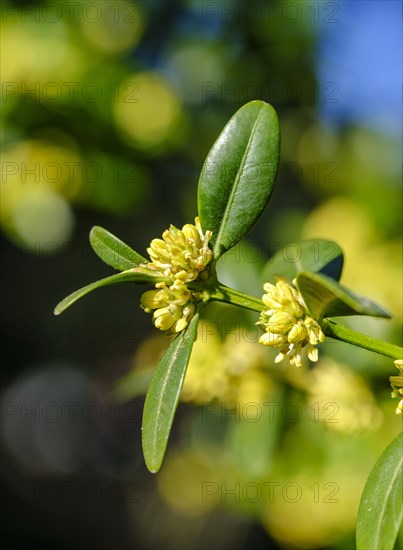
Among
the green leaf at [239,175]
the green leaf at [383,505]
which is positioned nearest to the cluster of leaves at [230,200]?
the green leaf at [239,175]

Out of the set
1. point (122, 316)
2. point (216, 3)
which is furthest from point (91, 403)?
point (216, 3)

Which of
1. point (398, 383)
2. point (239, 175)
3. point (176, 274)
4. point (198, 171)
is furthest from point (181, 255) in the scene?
point (198, 171)

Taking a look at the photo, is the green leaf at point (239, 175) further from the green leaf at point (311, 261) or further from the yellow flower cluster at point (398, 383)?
the yellow flower cluster at point (398, 383)

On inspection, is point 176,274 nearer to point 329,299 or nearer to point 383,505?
point 329,299

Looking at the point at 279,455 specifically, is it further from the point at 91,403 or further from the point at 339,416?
the point at 91,403

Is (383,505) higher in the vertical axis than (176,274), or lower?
lower
